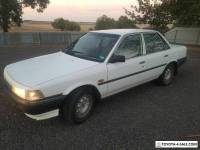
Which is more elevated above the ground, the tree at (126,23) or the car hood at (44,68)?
the tree at (126,23)

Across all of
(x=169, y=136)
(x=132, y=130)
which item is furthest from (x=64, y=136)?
(x=169, y=136)

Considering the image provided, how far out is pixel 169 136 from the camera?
12.4 feet

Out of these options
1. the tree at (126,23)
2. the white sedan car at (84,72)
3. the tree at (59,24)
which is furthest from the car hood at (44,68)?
the tree at (59,24)

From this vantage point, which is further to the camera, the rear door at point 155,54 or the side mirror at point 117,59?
the rear door at point 155,54

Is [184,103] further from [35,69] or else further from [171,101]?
[35,69]

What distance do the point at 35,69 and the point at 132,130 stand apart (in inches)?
83.7

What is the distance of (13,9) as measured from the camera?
22500mm

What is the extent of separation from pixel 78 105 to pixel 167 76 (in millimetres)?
3364

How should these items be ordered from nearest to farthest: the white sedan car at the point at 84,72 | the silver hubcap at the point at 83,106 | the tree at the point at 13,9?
the white sedan car at the point at 84,72 < the silver hubcap at the point at 83,106 < the tree at the point at 13,9

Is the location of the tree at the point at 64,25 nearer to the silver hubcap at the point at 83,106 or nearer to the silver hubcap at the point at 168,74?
the silver hubcap at the point at 168,74

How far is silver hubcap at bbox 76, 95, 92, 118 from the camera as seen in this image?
13.2 feet

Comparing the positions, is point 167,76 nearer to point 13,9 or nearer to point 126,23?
point 13,9

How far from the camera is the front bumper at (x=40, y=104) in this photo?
3451 millimetres

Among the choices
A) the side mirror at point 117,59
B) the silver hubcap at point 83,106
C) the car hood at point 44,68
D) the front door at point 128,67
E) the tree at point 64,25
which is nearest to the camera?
the car hood at point 44,68
